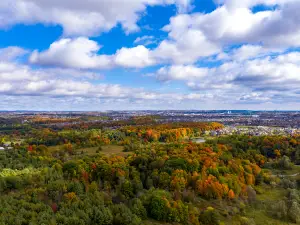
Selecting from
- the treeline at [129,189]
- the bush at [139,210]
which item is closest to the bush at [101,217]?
the treeline at [129,189]

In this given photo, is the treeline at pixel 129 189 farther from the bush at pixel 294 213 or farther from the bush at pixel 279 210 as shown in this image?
the bush at pixel 294 213

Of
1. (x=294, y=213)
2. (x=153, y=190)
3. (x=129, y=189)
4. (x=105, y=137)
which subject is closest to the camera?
(x=294, y=213)

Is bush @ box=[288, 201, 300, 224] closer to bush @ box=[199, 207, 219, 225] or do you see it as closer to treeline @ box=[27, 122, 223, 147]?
bush @ box=[199, 207, 219, 225]

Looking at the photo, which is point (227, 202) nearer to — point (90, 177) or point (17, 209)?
point (90, 177)

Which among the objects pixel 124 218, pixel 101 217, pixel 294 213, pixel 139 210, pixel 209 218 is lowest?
pixel 294 213

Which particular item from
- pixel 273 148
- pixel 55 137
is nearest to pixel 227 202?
pixel 273 148

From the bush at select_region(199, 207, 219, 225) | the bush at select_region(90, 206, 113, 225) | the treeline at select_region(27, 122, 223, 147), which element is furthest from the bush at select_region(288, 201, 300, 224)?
the treeline at select_region(27, 122, 223, 147)

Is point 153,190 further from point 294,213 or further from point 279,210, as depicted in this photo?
point 294,213

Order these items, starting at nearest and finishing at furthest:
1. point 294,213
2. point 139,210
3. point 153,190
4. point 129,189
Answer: point 139,210
point 294,213
point 153,190
point 129,189

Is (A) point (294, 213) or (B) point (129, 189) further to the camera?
(B) point (129, 189)

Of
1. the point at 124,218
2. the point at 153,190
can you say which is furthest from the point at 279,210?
the point at 124,218

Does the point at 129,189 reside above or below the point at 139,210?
below
